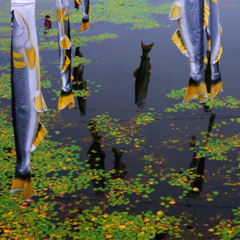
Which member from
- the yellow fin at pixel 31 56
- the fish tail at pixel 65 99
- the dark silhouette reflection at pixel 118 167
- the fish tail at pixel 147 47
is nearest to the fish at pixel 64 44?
the fish tail at pixel 65 99

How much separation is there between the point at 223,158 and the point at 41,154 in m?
4.34

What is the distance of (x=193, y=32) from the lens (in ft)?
22.5

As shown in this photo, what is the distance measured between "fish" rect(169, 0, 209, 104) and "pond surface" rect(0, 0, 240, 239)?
1.97 metres

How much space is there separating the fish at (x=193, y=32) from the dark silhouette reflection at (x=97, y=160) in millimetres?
2569

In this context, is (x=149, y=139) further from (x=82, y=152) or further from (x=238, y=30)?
(x=238, y=30)

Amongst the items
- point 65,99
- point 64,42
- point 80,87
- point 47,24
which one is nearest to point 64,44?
point 64,42

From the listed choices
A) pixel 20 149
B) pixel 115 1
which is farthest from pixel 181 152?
pixel 115 1

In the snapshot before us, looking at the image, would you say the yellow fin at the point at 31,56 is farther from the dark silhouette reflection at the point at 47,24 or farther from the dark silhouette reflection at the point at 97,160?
the dark silhouette reflection at the point at 47,24

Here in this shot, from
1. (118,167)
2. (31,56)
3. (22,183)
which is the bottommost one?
(118,167)

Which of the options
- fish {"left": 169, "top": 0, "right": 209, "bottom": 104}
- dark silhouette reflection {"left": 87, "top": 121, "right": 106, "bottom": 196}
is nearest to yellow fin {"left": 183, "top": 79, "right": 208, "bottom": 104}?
fish {"left": 169, "top": 0, "right": 209, "bottom": 104}

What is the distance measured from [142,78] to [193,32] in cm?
648

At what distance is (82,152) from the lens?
8.99 metres

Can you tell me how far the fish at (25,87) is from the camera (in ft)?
17.8

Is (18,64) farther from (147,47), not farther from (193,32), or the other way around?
(147,47)
